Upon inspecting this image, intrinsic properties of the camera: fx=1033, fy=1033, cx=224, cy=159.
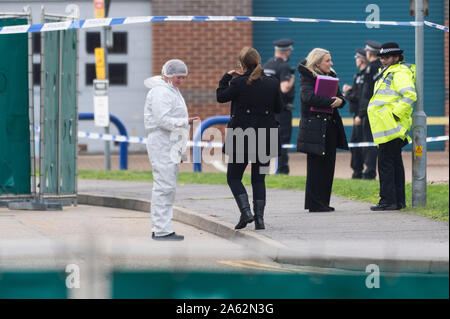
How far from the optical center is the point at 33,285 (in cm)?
574

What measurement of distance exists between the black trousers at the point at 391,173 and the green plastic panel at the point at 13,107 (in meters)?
4.41

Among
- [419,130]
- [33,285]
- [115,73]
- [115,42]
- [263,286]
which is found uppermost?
[115,42]

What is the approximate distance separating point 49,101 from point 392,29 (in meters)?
11.1

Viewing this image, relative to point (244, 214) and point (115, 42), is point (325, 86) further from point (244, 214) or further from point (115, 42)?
point (115, 42)

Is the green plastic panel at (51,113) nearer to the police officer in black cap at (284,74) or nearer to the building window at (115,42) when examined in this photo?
the police officer in black cap at (284,74)

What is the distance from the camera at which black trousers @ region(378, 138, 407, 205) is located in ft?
35.3

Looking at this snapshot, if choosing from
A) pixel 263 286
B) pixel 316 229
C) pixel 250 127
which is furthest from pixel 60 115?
pixel 263 286

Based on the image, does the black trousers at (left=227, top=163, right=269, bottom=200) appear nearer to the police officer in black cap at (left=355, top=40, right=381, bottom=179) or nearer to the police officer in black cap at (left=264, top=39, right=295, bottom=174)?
the police officer in black cap at (left=355, top=40, right=381, bottom=179)

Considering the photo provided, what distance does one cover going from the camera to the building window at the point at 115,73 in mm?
21453

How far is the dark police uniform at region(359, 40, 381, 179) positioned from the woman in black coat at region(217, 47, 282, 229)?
5.19 m

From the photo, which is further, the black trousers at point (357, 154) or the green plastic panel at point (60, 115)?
the black trousers at point (357, 154)

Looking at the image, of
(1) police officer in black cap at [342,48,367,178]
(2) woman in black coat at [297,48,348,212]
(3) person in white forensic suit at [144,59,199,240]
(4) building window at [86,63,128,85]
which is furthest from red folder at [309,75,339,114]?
(4) building window at [86,63,128,85]

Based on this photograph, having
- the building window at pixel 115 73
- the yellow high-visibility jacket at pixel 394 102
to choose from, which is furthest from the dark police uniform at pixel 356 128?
the building window at pixel 115 73

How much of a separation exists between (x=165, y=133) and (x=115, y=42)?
1261 centimetres
